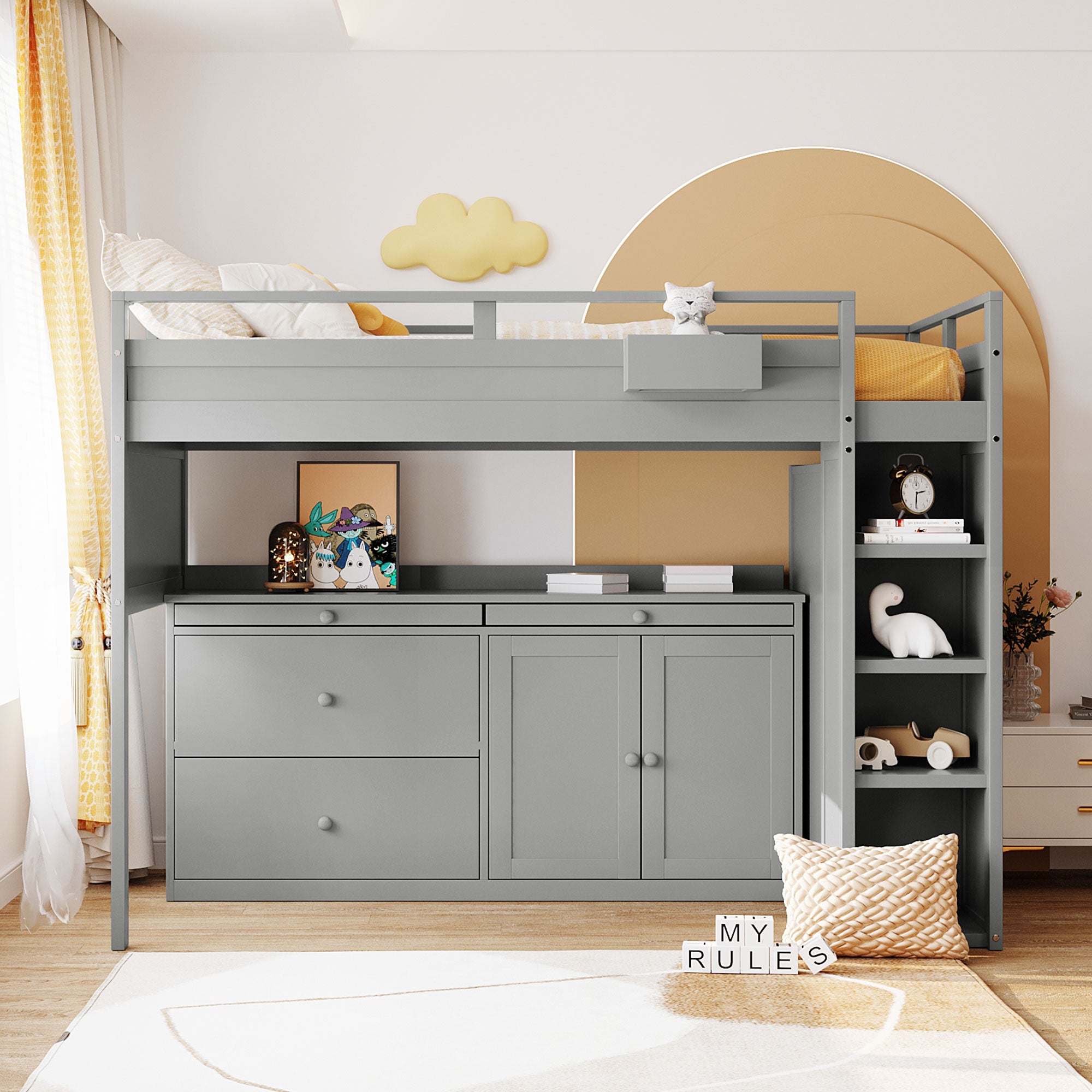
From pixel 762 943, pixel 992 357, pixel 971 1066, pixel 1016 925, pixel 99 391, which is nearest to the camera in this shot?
pixel 971 1066

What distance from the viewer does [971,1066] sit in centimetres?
197

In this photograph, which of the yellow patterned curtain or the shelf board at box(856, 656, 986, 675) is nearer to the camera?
the shelf board at box(856, 656, 986, 675)

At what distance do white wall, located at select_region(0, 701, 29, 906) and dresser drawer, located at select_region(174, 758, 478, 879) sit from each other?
47cm

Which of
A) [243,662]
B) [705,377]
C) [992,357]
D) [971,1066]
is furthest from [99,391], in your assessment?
[971,1066]

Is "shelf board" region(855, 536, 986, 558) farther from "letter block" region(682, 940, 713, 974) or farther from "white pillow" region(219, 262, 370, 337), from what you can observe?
"white pillow" region(219, 262, 370, 337)

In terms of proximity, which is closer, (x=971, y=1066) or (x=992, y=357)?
(x=971, y=1066)

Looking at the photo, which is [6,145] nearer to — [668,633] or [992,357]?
[668,633]

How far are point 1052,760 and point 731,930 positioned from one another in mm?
1289

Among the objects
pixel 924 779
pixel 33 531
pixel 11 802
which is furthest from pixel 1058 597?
pixel 11 802

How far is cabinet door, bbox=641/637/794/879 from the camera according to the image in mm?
2883

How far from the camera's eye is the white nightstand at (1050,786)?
298cm

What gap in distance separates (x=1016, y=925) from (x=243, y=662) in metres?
2.37

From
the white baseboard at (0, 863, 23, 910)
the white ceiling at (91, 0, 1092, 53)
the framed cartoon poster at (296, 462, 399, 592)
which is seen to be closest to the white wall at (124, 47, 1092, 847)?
the white ceiling at (91, 0, 1092, 53)

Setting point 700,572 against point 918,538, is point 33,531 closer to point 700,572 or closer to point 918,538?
point 700,572
